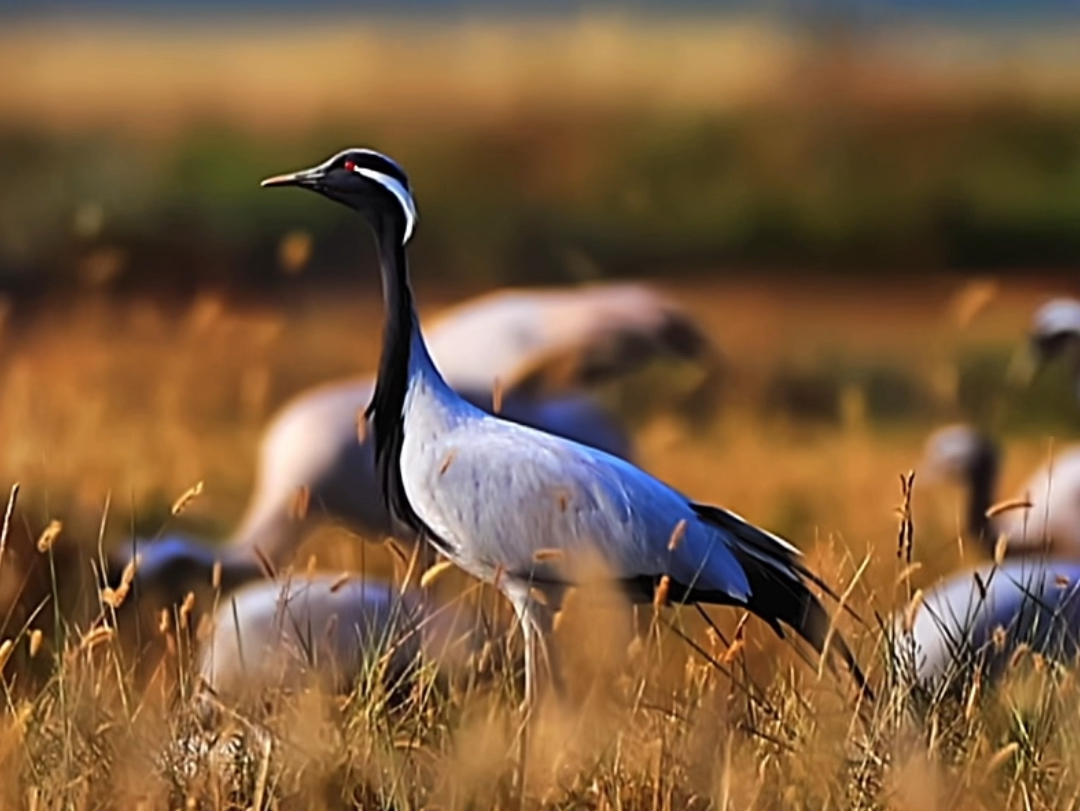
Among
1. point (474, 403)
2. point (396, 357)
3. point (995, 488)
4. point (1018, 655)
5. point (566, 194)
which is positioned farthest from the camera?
point (566, 194)

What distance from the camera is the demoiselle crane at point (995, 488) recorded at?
5.49 m

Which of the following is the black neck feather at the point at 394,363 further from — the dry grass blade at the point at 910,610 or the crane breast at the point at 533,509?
the dry grass blade at the point at 910,610

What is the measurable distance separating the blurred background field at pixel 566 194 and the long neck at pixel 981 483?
3637mm

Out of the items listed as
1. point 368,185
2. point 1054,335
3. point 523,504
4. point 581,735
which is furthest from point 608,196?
point 581,735

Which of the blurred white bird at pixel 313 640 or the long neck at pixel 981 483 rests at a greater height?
the blurred white bird at pixel 313 640

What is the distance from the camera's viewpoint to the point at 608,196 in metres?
14.2

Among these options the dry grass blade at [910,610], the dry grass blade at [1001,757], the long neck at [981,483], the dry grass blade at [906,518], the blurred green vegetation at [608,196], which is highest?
the dry grass blade at [906,518]

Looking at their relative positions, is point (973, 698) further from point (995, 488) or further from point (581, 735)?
point (995, 488)

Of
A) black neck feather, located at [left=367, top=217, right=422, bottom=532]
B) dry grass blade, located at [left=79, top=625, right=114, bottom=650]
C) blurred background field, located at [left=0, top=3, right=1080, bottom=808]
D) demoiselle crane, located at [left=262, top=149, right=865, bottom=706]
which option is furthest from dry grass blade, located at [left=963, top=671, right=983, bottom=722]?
blurred background field, located at [left=0, top=3, right=1080, bottom=808]

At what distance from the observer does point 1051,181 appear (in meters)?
14.0

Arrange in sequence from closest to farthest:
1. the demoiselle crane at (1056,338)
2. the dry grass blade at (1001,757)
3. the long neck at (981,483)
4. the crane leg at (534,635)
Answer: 1. the dry grass blade at (1001,757)
2. the crane leg at (534,635)
3. the long neck at (981,483)
4. the demoiselle crane at (1056,338)

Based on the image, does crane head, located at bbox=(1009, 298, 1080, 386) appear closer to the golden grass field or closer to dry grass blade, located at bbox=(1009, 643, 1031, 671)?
the golden grass field

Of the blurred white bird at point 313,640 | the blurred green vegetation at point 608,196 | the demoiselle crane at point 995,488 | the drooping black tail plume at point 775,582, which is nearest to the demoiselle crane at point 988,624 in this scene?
the drooping black tail plume at point 775,582

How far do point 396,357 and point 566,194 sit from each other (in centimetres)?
1054
